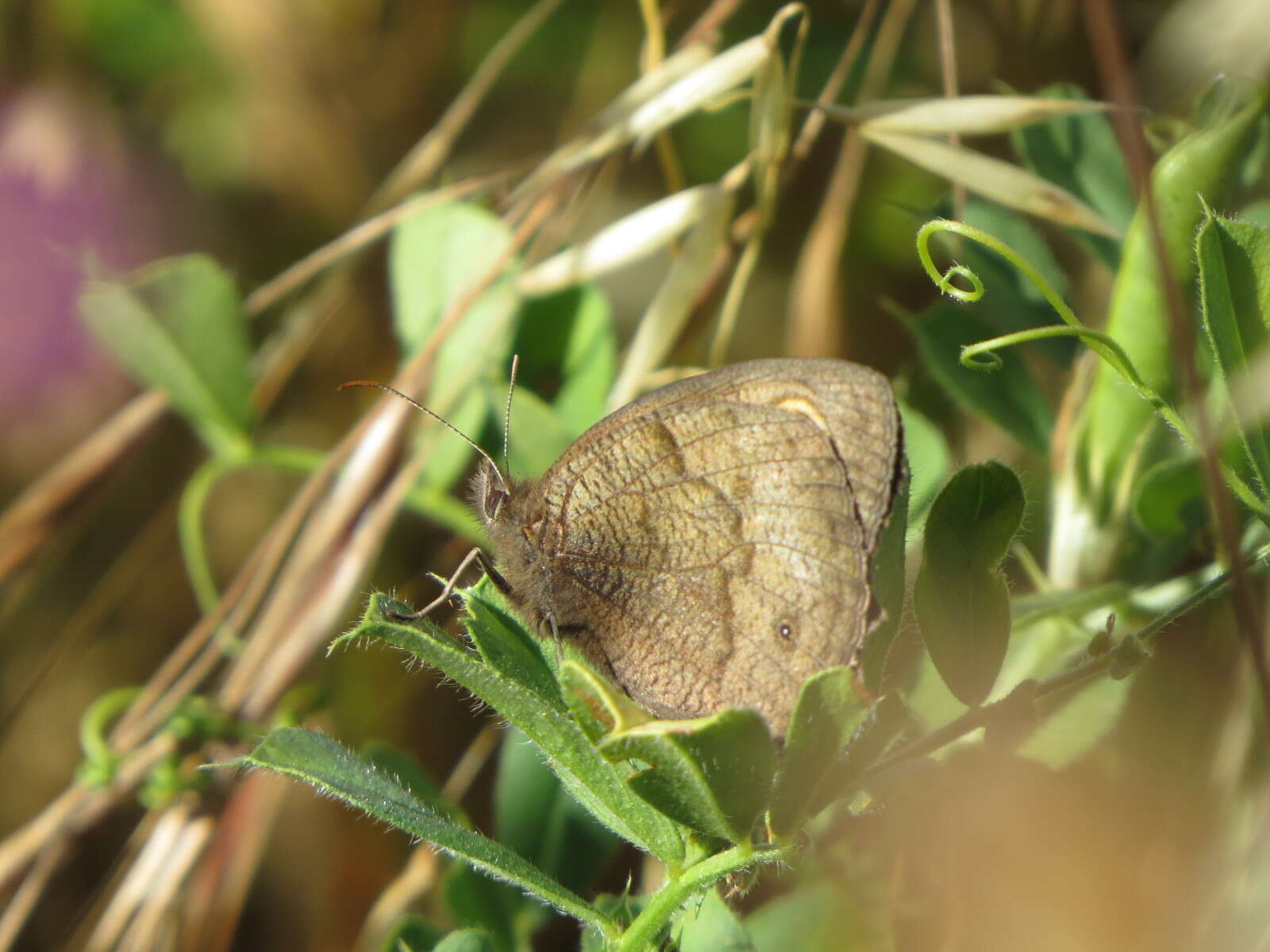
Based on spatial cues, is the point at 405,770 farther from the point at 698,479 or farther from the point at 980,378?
the point at 980,378

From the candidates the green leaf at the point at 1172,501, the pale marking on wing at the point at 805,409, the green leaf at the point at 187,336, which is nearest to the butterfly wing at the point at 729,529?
the pale marking on wing at the point at 805,409

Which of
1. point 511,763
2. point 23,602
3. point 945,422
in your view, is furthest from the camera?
point 23,602

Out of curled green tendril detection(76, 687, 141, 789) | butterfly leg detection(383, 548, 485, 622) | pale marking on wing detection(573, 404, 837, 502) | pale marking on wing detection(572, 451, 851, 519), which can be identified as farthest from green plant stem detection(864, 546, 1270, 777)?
curled green tendril detection(76, 687, 141, 789)

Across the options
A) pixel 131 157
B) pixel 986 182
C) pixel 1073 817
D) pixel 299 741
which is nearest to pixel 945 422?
pixel 986 182

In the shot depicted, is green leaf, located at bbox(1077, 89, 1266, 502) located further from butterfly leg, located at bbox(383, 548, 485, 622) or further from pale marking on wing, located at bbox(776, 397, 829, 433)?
butterfly leg, located at bbox(383, 548, 485, 622)

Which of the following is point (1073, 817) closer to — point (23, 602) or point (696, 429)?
point (696, 429)

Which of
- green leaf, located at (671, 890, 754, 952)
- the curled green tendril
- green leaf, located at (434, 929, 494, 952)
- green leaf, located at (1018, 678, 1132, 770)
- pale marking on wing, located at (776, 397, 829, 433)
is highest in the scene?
pale marking on wing, located at (776, 397, 829, 433)

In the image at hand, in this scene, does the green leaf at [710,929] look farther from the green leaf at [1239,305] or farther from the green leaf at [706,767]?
the green leaf at [1239,305]
